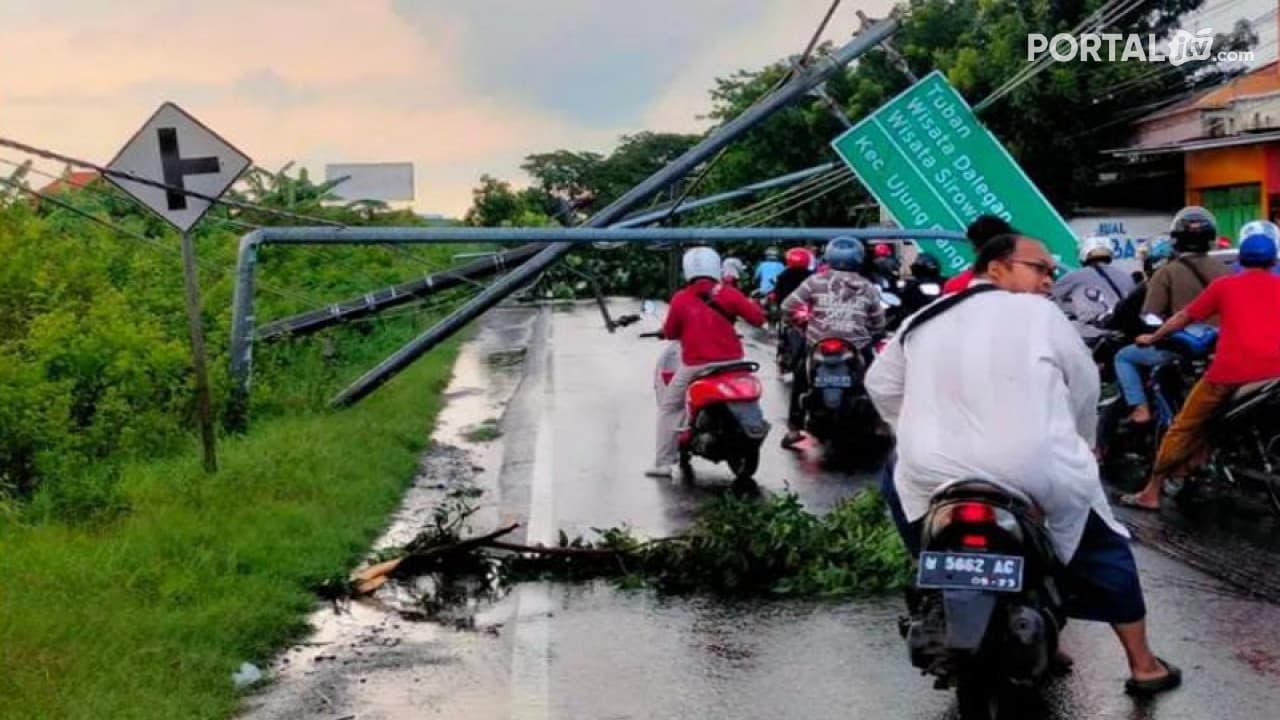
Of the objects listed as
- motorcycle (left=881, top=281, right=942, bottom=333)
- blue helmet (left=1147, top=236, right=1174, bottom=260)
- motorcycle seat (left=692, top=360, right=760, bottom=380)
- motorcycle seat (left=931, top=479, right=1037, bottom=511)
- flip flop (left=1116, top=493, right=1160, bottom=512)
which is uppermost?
blue helmet (left=1147, top=236, right=1174, bottom=260)

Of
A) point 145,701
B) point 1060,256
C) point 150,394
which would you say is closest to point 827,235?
point 1060,256

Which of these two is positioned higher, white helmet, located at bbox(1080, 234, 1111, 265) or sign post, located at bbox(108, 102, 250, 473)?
sign post, located at bbox(108, 102, 250, 473)

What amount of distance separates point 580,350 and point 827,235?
11.4 metres

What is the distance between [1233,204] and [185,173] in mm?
23841

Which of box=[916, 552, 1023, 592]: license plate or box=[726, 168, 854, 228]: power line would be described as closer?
box=[916, 552, 1023, 592]: license plate

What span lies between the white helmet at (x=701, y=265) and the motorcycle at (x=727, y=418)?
0.68 metres

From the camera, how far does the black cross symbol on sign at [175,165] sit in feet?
36.9

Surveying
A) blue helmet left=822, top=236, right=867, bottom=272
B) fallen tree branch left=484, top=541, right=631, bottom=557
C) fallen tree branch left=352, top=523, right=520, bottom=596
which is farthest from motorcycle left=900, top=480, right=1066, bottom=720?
blue helmet left=822, top=236, right=867, bottom=272

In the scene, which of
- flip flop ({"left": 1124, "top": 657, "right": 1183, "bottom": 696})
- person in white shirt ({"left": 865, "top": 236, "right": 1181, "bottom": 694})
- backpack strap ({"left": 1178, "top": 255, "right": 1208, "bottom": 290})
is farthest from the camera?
backpack strap ({"left": 1178, "top": 255, "right": 1208, "bottom": 290})

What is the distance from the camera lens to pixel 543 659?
22.9 ft

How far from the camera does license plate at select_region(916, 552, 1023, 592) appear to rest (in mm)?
5230

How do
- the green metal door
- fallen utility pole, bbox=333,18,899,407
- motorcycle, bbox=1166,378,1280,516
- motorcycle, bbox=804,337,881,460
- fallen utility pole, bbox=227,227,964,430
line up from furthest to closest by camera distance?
the green metal door
fallen utility pole, bbox=333,18,899,407
fallen utility pole, bbox=227,227,964,430
motorcycle, bbox=804,337,881,460
motorcycle, bbox=1166,378,1280,516

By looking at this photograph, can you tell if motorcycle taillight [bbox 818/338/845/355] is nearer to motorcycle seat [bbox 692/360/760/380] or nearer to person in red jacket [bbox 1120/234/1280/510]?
motorcycle seat [bbox 692/360/760/380]

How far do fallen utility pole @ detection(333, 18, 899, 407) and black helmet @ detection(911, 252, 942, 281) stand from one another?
289 centimetres
